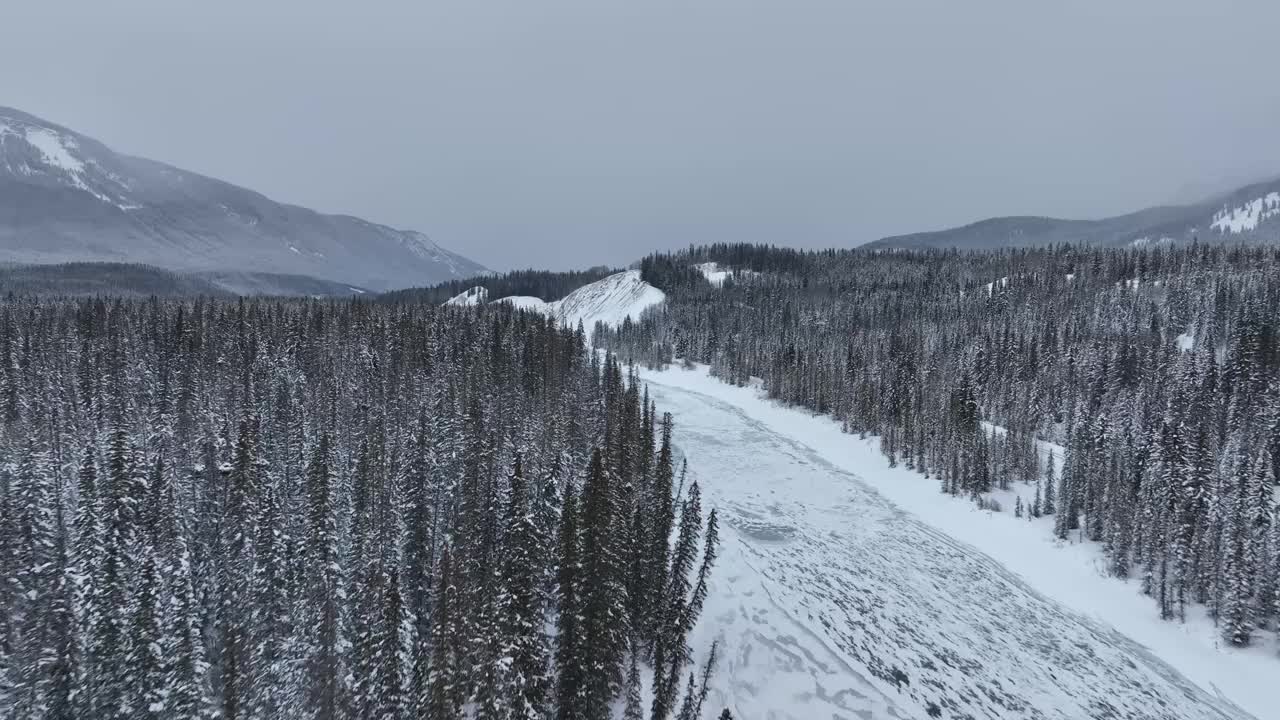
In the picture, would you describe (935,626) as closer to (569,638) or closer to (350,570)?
(569,638)

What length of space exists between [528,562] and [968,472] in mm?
66492

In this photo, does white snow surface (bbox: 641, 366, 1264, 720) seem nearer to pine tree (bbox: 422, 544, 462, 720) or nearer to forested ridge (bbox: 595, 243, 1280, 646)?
forested ridge (bbox: 595, 243, 1280, 646)

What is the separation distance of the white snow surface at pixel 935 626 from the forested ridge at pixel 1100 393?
14.4 feet

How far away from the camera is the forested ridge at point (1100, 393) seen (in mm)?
52906

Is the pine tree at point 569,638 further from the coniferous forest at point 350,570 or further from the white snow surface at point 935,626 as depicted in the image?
the white snow surface at point 935,626

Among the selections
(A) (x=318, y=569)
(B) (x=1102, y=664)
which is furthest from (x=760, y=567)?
(A) (x=318, y=569)

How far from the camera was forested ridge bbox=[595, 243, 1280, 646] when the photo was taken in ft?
174

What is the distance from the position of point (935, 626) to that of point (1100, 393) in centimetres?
9109

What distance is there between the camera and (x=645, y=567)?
38125 millimetres

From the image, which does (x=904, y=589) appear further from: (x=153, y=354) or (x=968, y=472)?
(x=153, y=354)

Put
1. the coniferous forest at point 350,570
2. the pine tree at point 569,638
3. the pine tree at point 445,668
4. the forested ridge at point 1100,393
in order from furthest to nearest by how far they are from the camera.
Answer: the forested ridge at point 1100,393 → the coniferous forest at point 350,570 → the pine tree at point 569,638 → the pine tree at point 445,668

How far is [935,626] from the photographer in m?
43.4

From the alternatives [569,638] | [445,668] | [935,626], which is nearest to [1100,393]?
[935,626]

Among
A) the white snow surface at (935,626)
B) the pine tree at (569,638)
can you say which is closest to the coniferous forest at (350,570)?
the pine tree at (569,638)
